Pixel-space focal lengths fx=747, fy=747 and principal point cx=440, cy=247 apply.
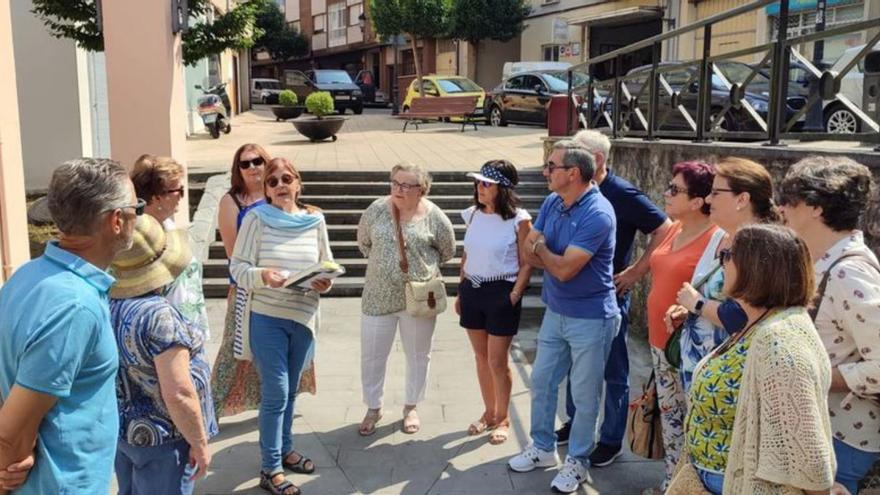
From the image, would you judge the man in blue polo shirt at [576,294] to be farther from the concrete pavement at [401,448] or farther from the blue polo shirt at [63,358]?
the blue polo shirt at [63,358]

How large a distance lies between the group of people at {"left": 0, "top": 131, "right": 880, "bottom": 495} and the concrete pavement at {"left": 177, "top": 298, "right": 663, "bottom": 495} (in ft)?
0.35

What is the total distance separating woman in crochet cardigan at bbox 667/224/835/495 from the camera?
2000 mm

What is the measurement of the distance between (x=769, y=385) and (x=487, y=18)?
28.6 meters

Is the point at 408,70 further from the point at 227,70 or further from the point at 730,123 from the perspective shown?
the point at 730,123

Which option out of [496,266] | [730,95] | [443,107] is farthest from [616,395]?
[443,107]

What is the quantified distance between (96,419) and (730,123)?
5240 mm

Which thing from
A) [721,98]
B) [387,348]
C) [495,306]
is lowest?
[387,348]

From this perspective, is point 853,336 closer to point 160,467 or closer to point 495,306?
point 495,306

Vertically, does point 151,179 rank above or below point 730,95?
below

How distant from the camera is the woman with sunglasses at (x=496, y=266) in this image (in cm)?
425

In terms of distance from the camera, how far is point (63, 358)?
6.19ft

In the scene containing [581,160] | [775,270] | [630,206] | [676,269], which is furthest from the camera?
[630,206]

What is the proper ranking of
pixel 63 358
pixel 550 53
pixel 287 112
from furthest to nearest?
pixel 550 53 → pixel 287 112 → pixel 63 358

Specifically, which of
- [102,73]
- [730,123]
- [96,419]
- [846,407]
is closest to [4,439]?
[96,419]
